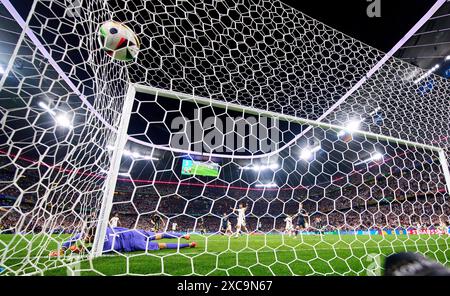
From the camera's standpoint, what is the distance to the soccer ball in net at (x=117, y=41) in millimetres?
1827

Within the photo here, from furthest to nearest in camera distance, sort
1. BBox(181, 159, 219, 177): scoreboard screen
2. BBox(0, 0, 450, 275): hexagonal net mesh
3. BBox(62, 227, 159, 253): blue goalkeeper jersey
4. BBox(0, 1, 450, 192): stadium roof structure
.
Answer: BBox(181, 159, 219, 177): scoreboard screen, BBox(62, 227, 159, 253): blue goalkeeper jersey, BBox(0, 1, 450, 192): stadium roof structure, BBox(0, 0, 450, 275): hexagonal net mesh

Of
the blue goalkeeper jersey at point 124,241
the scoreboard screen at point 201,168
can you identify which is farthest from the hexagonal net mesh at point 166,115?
the scoreboard screen at point 201,168

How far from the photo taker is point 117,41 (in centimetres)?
185

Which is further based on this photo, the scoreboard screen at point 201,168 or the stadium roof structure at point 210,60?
the scoreboard screen at point 201,168

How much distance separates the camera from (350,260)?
1.98 metres

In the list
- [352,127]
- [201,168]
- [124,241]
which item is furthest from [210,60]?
[201,168]

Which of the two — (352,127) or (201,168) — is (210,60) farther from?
(201,168)

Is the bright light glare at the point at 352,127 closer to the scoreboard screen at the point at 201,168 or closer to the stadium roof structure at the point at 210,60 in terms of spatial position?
the stadium roof structure at the point at 210,60

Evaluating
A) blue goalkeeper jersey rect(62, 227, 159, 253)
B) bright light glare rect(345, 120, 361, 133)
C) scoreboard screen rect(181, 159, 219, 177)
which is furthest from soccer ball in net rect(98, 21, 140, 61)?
scoreboard screen rect(181, 159, 219, 177)

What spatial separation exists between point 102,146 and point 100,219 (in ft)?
2.24

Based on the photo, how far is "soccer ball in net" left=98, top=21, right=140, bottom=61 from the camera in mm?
1827

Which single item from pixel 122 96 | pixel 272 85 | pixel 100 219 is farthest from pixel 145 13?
pixel 100 219

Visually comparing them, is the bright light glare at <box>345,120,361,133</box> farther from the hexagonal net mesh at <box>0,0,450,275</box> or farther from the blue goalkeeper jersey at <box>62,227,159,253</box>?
the blue goalkeeper jersey at <box>62,227,159,253</box>
